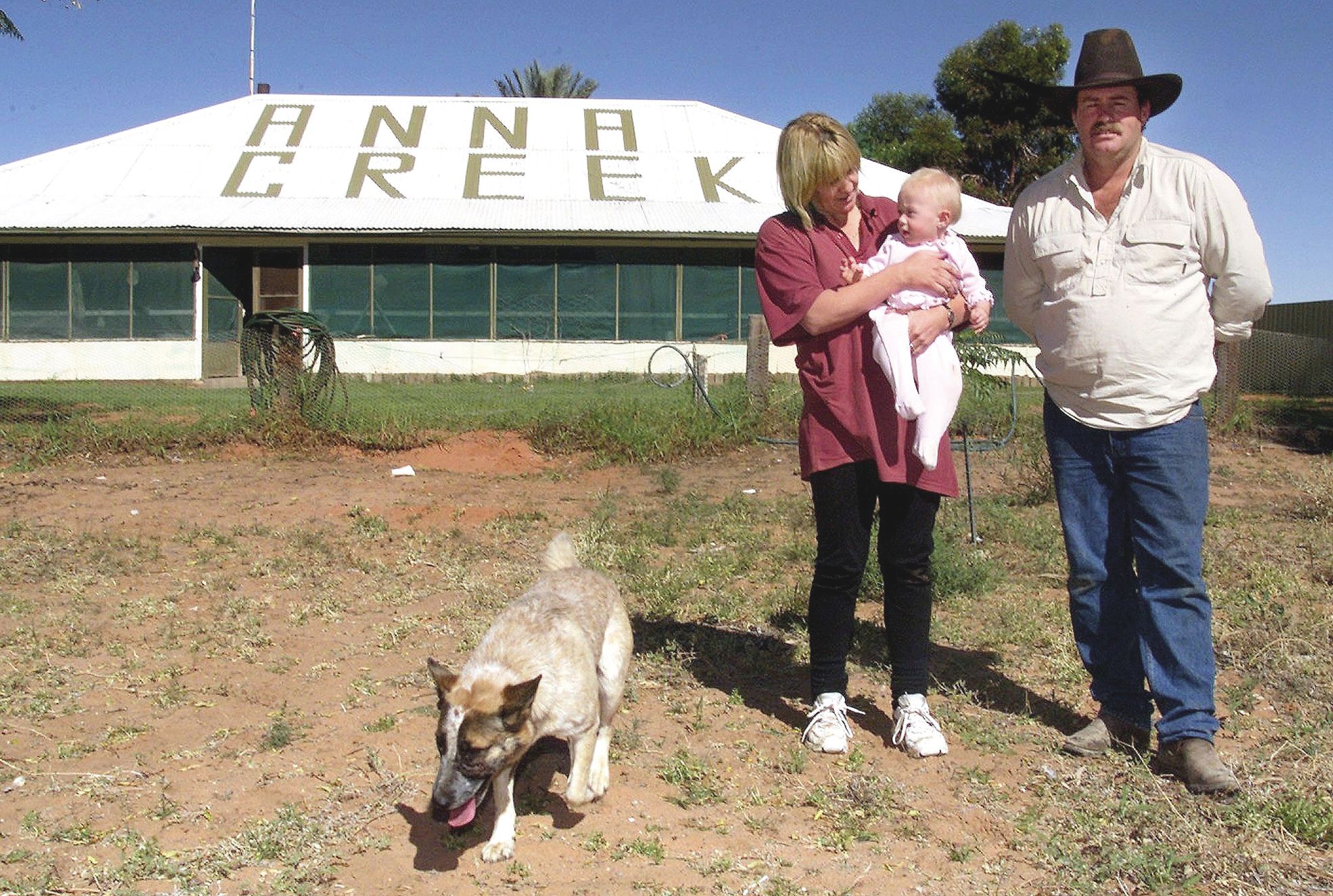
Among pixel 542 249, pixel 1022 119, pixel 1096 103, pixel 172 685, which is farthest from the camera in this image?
pixel 1022 119

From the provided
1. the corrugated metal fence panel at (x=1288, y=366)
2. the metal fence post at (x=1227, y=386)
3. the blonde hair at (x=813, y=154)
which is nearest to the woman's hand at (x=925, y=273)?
the blonde hair at (x=813, y=154)

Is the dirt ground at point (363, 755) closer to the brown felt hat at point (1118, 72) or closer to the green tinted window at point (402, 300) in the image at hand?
the brown felt hat at point (1118, 72)

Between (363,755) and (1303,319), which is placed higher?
(1303,319)

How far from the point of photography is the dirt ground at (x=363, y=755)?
11.1 feet

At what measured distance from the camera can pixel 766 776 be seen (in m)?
4.00

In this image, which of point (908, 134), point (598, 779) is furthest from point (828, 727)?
point (908, 134)

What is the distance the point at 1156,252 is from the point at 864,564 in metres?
1.41

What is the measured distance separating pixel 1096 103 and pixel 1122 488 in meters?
1.28

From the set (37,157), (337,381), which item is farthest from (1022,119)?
(337,381)

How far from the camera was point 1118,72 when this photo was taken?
12.4 ft

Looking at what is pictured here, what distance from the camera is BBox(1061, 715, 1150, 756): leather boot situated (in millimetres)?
4133

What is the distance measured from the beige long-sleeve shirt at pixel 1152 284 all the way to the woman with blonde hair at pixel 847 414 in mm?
408

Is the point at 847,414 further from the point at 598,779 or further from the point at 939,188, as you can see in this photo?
the point at 598,779

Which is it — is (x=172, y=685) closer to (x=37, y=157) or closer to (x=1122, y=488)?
(x=1122, y=488)
